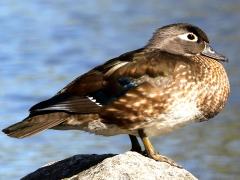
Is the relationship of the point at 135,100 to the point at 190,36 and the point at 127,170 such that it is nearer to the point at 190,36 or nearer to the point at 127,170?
the point at 127,170

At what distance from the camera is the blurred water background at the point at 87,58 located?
11648mm

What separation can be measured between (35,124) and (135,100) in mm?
742

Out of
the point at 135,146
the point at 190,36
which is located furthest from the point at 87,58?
the point at 135,146

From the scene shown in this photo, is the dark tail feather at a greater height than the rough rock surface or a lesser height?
greater

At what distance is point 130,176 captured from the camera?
7.24 metres

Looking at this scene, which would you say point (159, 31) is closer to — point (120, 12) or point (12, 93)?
point (12, 93)

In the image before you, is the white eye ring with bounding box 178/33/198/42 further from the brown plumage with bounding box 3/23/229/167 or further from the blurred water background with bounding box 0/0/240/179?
the blurred water background with bounding box 0/0/240/179

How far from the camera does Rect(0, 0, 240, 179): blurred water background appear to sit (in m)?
11.6

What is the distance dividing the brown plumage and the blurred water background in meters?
3.51

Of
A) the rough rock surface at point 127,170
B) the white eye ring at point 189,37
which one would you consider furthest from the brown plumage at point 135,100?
the white eye ring at point 189,37

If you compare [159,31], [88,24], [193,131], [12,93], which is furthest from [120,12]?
[159,31]

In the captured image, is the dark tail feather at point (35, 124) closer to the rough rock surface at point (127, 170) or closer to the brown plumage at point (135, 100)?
the brown plumage at point (135, 100)

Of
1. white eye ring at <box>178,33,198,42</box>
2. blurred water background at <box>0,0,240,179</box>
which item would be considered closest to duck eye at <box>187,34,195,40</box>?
white eye ring at <box>178,33,198,42</box>

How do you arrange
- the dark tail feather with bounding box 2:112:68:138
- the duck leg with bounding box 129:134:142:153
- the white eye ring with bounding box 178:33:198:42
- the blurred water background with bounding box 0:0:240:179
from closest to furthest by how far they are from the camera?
the dark tail feather with bounding box 2:112:68:138 < the duck leg with bounding box 129:134:142:153 < the white eye ring with bounding box 178:33:198:42 < the blurred water background with bounding box 0:0:240:179
